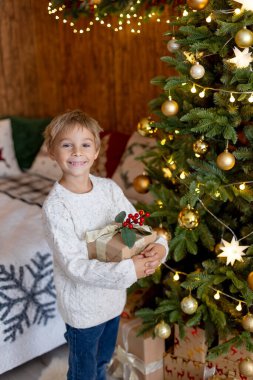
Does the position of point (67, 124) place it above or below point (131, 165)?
above

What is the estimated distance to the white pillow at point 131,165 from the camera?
9.37ft

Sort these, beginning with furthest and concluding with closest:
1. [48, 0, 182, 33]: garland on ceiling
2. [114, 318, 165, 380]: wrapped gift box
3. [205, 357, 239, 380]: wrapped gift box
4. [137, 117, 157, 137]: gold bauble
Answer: [48, 0, 182, 33]: garland on ceiling, [137, 117, 157, 137]: gold bauble, [114, 318, 165, 380]: wrapped gift box, [205, 357, 239, 380]: wrapped gift box

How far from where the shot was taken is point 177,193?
2.13 metres

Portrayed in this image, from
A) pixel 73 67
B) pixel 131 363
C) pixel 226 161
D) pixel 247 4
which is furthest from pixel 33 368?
pixel 73 67

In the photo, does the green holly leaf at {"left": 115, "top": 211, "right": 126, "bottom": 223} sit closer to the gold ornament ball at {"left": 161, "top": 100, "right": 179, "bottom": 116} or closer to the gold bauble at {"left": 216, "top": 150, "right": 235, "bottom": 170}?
the gold bauble at {"left": 216, "top": 150, "right": 235, "bottom": 170}

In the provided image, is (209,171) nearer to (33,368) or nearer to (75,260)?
(75,260)

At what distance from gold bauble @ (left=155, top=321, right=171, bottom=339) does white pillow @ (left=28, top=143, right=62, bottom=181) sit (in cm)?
165

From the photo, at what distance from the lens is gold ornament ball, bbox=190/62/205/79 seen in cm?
171

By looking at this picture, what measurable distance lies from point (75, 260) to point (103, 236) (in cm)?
12

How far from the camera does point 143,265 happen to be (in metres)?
1.49

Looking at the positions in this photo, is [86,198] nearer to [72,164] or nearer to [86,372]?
[72,164]

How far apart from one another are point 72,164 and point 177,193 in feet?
2.38

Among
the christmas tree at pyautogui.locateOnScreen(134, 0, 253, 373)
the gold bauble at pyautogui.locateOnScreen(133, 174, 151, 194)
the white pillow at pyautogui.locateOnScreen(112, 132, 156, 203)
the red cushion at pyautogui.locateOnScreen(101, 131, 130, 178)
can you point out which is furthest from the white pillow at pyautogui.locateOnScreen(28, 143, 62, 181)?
the christmas tree at pyautogui.locateOnScreen(134, 0, 253, 373)

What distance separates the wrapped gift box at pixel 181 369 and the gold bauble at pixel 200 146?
2.79 feet
